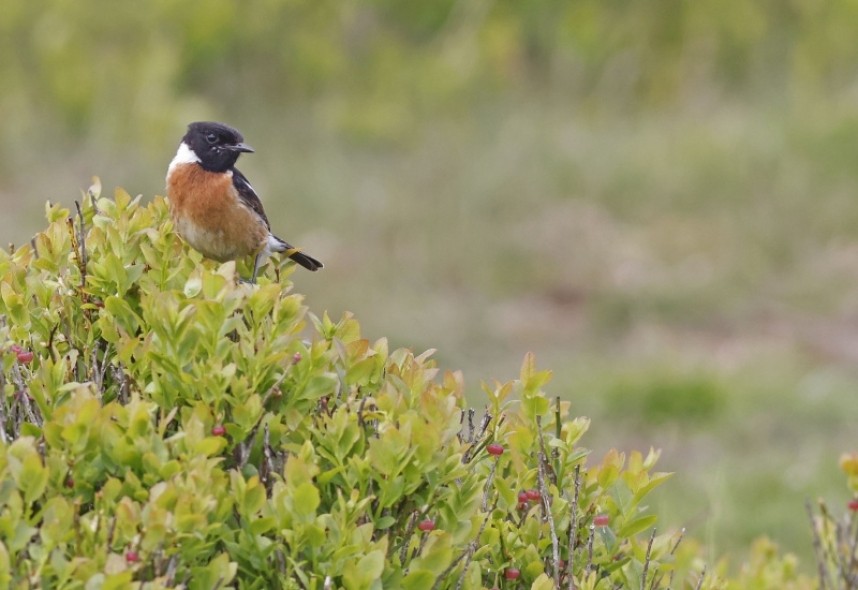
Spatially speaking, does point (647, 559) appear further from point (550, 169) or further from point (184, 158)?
A: point (550, 169)

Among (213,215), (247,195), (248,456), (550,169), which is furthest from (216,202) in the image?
(550,169)

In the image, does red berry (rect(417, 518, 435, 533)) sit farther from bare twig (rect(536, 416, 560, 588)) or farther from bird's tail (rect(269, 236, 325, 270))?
bird's tail (rect(269, 236, 325, 270))

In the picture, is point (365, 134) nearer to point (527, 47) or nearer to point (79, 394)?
point (527, 47)

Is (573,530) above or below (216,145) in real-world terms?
below

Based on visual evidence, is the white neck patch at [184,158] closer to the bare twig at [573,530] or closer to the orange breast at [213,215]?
the orange breast at [213,215]

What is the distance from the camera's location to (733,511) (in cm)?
699

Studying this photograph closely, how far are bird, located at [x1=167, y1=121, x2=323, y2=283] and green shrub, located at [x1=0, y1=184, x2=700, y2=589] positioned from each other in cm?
130

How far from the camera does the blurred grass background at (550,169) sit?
875 cm

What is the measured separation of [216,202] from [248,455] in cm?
213

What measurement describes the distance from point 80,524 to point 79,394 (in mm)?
245

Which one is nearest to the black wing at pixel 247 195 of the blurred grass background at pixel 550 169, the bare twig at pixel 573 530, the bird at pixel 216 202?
the bird at pixel 216 202

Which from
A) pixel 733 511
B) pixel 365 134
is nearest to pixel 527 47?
pixel 365 134

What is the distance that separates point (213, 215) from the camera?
Result: 15.2 feet

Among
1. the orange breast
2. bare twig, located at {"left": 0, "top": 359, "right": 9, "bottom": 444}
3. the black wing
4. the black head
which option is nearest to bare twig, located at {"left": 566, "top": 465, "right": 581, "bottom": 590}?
bare twig, located at {"left": 0, "top": 359, "right": 9, "bottom": 444}
